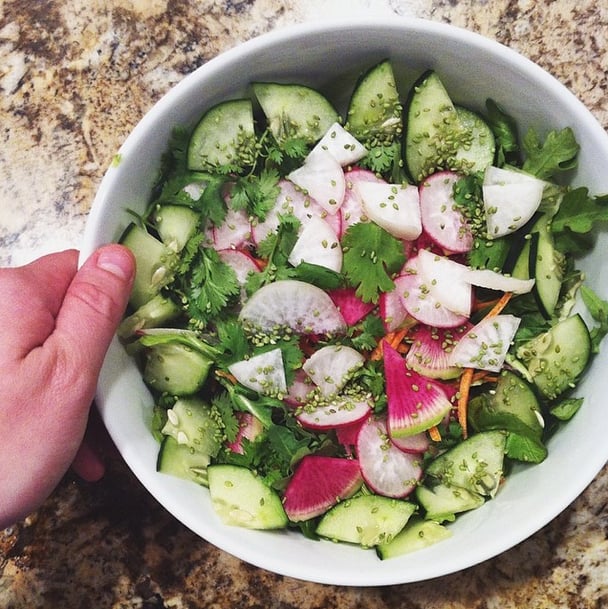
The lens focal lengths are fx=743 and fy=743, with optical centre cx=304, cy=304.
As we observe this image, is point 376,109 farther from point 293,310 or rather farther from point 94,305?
point 94,305

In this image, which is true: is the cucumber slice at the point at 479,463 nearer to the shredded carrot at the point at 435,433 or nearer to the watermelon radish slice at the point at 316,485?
the shredded carrot at the point at 435,433

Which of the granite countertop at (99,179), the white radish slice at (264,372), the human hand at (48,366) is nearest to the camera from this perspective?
the human hand at (48,366)

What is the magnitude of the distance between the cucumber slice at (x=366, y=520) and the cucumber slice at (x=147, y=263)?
1.53 feet

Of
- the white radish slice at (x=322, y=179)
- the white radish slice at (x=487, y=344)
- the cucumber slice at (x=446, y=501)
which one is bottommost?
the cucumber slice at (x=446, y=501)

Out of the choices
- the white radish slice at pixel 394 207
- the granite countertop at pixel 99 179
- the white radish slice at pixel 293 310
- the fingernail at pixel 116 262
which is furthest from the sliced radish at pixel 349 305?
the granite countertop at pixel 99 179

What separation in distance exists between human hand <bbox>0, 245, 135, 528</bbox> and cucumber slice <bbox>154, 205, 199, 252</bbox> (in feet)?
0.32

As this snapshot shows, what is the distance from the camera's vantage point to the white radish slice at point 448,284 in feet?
3.91

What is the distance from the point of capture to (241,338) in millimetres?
1184

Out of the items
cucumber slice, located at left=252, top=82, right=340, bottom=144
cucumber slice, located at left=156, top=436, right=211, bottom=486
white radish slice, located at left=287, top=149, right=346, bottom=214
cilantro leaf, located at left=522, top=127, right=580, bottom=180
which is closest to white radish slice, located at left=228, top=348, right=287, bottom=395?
cucumber slice, located at left=156, top=436, right=211, bottom=486

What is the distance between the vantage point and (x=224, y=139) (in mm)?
1218

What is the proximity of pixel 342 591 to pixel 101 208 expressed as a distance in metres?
0.84

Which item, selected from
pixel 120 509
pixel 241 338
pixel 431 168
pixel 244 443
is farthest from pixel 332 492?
pixel 431 168

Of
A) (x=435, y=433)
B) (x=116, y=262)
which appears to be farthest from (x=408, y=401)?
(x=116, y=262)

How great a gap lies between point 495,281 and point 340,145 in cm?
33
